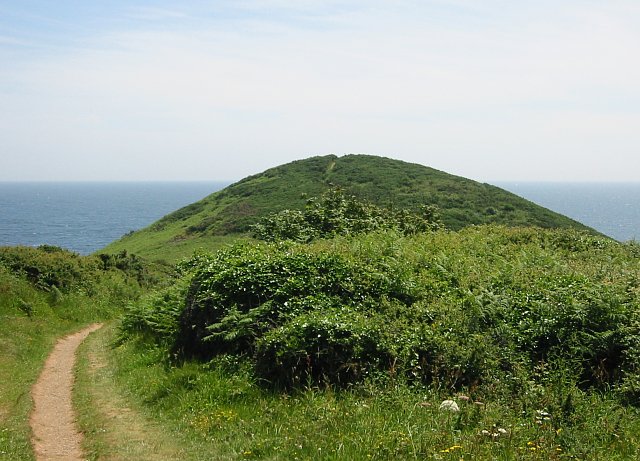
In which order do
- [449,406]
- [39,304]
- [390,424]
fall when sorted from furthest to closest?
[39,304]
[449,406]
[390,424]

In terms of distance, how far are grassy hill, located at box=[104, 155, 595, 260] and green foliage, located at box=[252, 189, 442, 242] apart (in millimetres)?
29596

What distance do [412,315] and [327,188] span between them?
6820 cm

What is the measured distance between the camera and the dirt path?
965cm

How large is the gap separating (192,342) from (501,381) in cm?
764

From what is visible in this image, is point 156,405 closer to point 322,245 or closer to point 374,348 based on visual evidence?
point 374,348

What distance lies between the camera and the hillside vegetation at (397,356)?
315 inches

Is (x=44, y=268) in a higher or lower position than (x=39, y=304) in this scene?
higher

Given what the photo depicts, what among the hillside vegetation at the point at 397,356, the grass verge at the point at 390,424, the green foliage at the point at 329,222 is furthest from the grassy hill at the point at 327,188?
the grass verge at the point at 390,424

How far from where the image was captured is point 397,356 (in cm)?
1028

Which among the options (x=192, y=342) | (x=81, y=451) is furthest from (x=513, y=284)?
(x=81, y=451)

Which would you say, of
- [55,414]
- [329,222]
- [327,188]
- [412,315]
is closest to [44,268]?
[329,222]

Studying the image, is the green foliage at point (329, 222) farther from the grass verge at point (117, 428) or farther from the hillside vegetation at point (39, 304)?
the hillside vegetation at point (39, 304)

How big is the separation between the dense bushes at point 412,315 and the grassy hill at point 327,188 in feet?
137

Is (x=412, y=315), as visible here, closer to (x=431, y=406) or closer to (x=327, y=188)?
(x=431, y=406)
